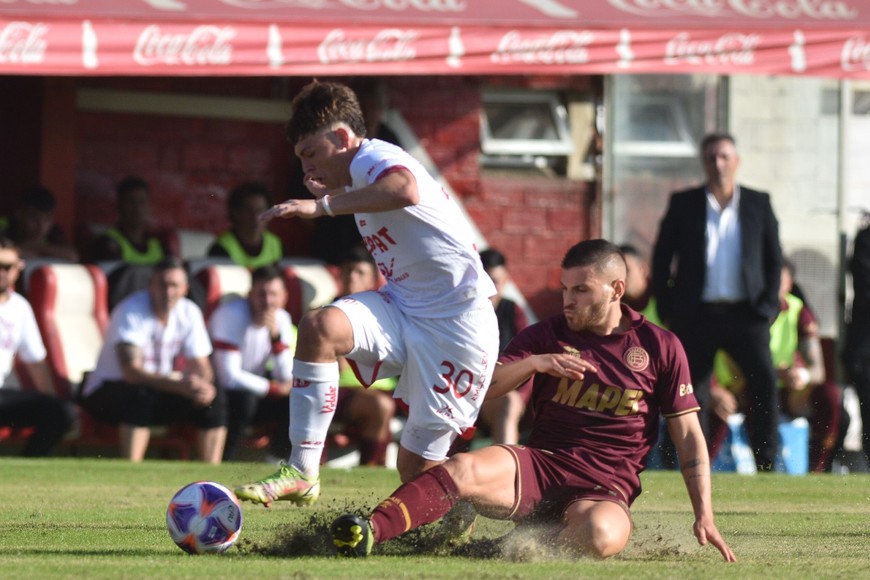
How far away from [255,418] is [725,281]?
3.64 metres

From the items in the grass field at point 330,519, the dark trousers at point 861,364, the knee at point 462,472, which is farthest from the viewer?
the dark trousers at point 861,364

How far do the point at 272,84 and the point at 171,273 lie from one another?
3.61m

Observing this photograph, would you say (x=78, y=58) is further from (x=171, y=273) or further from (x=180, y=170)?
(x=180, y=170)

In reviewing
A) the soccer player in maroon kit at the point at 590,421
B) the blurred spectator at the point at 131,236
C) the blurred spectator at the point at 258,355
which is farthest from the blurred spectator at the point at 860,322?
the soccer player in maroon kit at the point at 590,421

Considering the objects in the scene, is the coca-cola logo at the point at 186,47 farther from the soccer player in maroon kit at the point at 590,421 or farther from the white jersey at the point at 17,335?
the soccer player in maroon kit at the point at 590,421

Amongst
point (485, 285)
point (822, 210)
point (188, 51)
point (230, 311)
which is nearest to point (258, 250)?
point (230, 311)

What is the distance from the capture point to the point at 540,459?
6434mm

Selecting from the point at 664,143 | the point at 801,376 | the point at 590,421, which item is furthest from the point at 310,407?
the point at 664,143

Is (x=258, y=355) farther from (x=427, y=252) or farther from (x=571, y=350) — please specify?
(x=571, y=350)

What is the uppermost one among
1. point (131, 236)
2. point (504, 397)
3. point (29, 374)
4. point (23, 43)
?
point (23, 43)

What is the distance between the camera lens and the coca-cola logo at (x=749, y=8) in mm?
13070

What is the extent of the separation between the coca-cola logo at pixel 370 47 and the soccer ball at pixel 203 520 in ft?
21.4

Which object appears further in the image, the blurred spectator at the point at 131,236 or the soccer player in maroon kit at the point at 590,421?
the blurred spectator at the point at 131,236

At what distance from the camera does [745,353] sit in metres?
11.2
